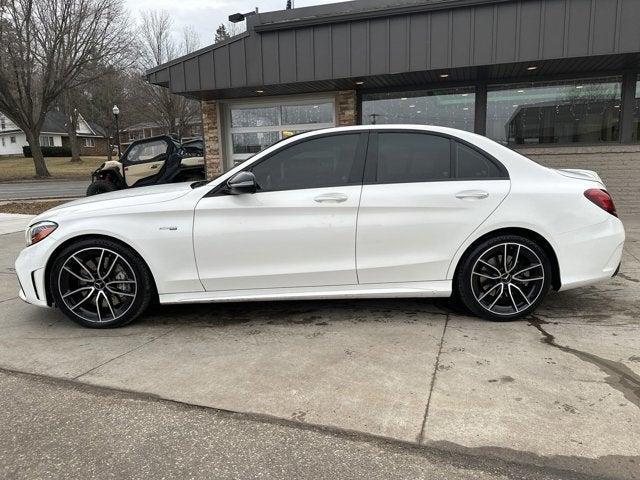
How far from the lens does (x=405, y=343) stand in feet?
12.4

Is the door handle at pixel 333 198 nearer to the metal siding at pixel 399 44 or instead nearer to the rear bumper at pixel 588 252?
the rear bumper at pixel 588 252

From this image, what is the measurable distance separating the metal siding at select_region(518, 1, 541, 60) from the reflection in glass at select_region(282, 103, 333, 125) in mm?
4189

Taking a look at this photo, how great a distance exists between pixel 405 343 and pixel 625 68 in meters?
7.97

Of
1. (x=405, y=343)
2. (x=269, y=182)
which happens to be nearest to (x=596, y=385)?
(x=405, y=343)

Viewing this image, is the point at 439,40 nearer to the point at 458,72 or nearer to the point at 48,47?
the point at 458,72

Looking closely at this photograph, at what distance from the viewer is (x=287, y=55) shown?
8.98 metres

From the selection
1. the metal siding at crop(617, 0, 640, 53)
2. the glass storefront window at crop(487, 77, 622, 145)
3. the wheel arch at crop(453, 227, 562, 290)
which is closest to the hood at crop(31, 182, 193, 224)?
the wheel arch at crop(453, 227, 562, 290)

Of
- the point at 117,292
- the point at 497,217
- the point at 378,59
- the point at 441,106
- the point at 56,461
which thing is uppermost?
the point at 378,59

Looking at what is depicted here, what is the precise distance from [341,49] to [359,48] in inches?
12.5

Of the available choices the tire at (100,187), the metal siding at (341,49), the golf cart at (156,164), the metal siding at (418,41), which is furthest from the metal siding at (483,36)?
the tire at (100,187)

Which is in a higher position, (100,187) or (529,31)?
(529,31)

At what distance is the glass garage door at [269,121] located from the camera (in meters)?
10.9

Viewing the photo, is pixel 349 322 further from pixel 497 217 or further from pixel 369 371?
pixel 497 217

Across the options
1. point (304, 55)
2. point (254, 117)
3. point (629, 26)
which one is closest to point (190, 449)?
point (304, 55)
